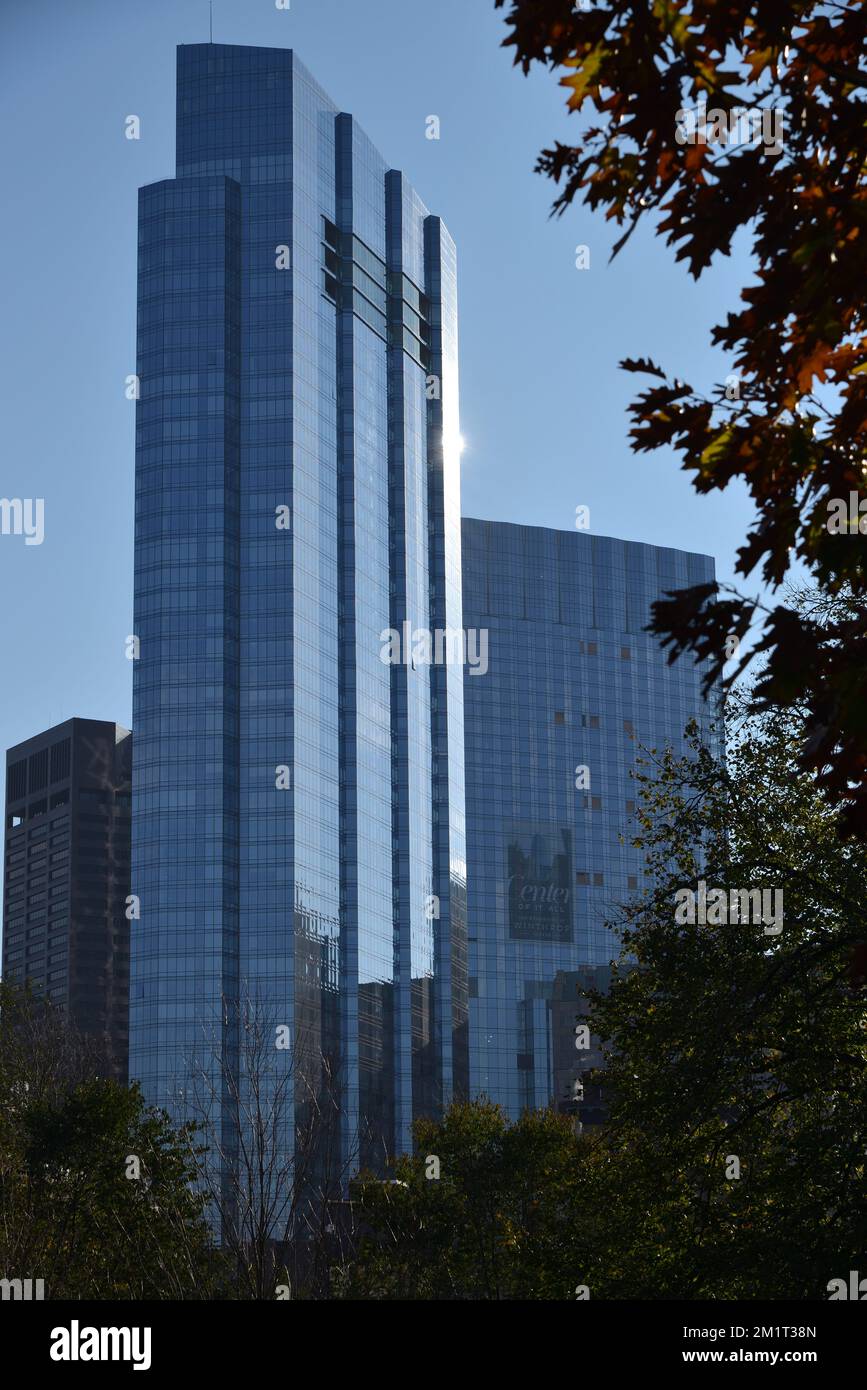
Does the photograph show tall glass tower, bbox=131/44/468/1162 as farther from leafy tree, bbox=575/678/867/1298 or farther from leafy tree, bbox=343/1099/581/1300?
leafy tree, bbox=575/678/867/1298

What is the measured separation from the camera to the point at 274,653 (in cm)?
17562

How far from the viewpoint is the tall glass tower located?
169375 millimetres

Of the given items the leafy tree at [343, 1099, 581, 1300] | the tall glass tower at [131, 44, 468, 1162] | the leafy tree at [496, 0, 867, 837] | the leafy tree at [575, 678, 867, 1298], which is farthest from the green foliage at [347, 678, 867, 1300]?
the tall glass tower at [131, 44, 468, 1162]

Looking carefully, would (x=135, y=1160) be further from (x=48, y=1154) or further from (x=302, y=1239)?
(x=302, y=1239)

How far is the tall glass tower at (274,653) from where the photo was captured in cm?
16938

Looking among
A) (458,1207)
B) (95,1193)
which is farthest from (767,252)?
(458,1207)

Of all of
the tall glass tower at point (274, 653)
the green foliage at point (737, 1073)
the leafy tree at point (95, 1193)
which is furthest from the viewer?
the tall glass tower at point (274, 653)

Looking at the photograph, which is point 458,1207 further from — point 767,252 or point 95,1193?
point 767,252

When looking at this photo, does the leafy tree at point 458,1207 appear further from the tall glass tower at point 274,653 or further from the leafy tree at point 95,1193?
the tall glass tower at point 274,653

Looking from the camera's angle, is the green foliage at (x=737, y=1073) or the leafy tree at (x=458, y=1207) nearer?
the green foliage at (x=737, y=1073)

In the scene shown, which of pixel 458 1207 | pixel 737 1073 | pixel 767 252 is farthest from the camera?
pixel 458 1207

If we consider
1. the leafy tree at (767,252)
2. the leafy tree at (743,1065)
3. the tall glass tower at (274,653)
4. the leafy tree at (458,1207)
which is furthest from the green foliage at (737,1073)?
the tall glass tower at (274,653)

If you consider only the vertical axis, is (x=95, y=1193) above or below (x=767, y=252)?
below
